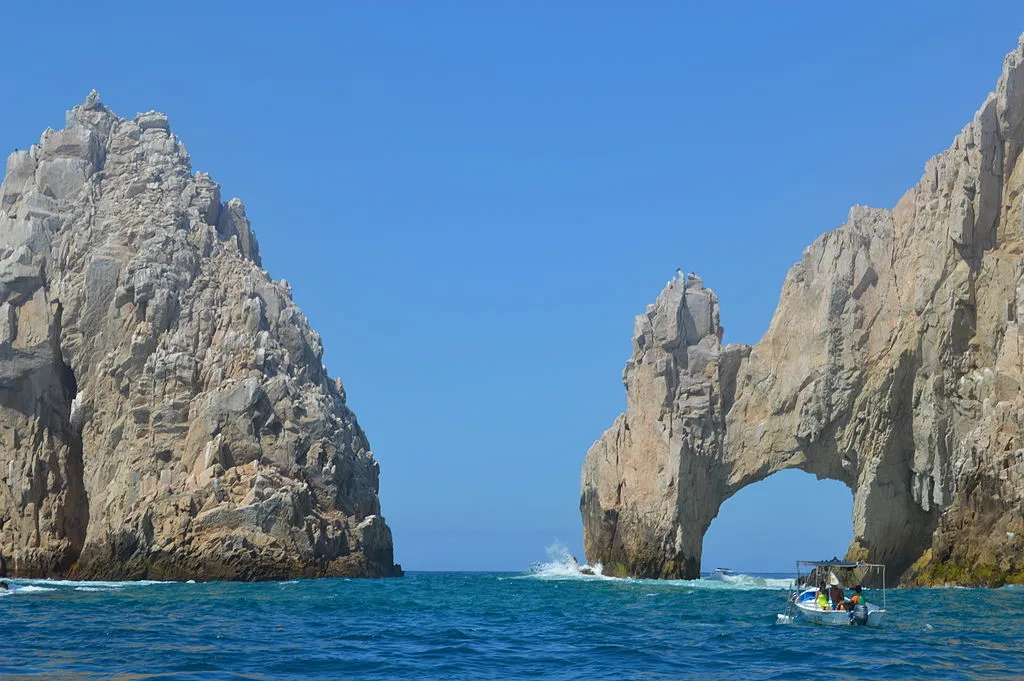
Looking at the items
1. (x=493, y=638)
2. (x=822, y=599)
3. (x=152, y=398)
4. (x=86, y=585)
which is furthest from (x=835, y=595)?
(x=152, y=398)

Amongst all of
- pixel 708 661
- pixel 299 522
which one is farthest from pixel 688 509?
pixel 708 661

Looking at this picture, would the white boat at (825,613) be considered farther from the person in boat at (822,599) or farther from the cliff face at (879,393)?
the cliff face at (879,393)

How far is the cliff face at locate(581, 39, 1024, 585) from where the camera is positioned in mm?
57906

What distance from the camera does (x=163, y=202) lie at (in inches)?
3297

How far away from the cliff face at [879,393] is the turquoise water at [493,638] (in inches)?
343

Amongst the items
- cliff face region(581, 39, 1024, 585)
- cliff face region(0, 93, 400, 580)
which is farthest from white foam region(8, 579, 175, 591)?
cliff face region(581, 39, 1024, 585)

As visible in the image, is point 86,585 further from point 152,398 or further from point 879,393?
point 879,393

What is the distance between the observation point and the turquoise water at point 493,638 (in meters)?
26.2

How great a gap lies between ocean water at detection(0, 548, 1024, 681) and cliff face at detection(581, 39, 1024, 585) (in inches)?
380

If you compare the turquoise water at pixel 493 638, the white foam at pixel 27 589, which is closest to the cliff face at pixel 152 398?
the white foam at pixel 27 589

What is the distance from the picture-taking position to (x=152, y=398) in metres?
75.5

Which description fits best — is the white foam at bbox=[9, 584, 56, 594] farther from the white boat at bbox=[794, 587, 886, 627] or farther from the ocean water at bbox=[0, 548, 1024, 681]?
the white boat at bbox=[794, 587, 886, 627]

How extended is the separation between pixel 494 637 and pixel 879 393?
3677 centimetres

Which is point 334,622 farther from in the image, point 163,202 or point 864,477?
point 163,202
